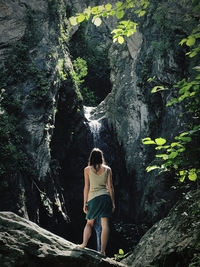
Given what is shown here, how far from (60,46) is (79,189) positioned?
834 centimetres

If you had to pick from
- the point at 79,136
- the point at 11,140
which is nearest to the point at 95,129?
the point at 79,136

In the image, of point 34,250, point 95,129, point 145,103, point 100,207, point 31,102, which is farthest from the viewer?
point 95,129

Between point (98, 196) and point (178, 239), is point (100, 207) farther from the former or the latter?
point (178, 239)

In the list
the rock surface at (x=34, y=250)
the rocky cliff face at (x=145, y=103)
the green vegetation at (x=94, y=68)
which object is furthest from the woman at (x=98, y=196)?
the green vegetation at (x=94, y=68)

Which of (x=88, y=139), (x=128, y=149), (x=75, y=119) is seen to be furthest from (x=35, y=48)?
(x=128, y=149)

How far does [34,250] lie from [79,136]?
10.6m

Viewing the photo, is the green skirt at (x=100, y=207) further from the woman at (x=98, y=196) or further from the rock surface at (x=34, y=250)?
the rock surface at (x=34, y=250)

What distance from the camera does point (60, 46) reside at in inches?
456

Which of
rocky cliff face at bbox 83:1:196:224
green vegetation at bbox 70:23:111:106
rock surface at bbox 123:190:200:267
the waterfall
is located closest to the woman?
rock surface at bbox 123:190:200:267

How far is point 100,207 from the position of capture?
332 centimetres

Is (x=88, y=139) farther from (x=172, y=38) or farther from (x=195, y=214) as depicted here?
(x=195, y=214)

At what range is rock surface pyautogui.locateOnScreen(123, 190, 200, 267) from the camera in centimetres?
A: 234

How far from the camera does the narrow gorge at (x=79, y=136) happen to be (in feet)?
9.05

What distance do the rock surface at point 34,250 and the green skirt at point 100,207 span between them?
599mm
